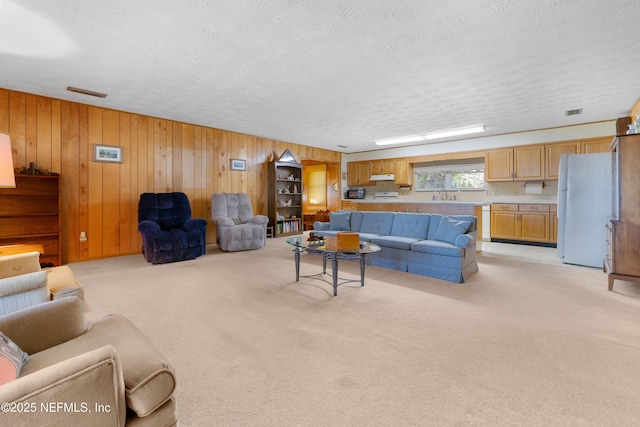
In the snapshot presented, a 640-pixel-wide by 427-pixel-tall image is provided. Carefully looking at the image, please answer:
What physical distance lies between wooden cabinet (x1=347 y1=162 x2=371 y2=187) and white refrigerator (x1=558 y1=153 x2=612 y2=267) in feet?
16.6

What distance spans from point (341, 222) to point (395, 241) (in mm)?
1367

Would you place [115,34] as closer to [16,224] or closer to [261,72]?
[261,72]

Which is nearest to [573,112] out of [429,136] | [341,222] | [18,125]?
[429,136]

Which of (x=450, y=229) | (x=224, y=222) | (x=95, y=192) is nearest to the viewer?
(x=450, y=229)

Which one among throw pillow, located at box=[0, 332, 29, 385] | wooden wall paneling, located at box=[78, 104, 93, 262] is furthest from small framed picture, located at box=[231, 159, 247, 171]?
throw pillow, located at box=[0, 332, 29, 385]

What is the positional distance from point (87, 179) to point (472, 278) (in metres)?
5.67

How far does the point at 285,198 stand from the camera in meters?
7.68

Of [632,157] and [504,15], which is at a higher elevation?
[504,15]

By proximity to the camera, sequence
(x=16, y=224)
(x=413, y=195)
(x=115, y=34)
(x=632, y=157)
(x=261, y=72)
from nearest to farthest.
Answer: (x=115, y=34) → (x=632, y=157) → (x=261, y=72) → (x=16, y=224) → (x=413, y=195)

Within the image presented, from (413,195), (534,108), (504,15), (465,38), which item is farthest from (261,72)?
(413,195)

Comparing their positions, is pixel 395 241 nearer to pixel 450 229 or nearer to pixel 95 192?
pixel 450 229

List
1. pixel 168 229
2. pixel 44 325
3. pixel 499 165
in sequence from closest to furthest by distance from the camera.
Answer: pixel 44 325, pixel 168 229, pixel 499 165

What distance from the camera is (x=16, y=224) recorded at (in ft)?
13.3

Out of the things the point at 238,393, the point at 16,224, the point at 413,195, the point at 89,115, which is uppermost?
the point at 89,115
